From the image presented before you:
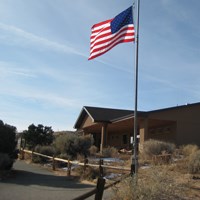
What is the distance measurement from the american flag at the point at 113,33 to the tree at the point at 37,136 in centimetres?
2493

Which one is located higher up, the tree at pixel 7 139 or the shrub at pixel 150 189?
the tree at pixel 7 139

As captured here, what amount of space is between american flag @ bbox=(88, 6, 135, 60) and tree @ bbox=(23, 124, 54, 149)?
24926 millimetres

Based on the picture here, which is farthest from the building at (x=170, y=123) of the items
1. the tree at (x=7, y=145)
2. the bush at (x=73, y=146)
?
the tree at (x=7, y=145)

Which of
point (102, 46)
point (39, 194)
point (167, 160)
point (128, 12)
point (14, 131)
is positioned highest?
point (128, 12)

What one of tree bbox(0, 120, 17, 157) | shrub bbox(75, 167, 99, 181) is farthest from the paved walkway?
tree bbox(0, 120, 17, 157)

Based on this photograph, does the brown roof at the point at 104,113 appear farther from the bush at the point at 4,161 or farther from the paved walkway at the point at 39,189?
the paved walkway at the point at 39,189

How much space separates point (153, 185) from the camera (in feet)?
32.8

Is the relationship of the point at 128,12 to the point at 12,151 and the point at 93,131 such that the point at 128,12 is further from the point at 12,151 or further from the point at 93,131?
A: the point at 93,131

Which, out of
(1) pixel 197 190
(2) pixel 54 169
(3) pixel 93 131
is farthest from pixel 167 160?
(3) pixel 93 131

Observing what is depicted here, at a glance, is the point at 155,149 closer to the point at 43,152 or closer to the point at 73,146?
the point at 73,146

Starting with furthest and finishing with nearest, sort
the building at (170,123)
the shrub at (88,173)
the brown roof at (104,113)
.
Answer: the brown roof at (104,113), the building at (170,123), the shrub at (88,173)

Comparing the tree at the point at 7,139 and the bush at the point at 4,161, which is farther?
the tree at the point at 7,139

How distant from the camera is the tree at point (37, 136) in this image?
37.1m

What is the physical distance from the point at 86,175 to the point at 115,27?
8262 mm
